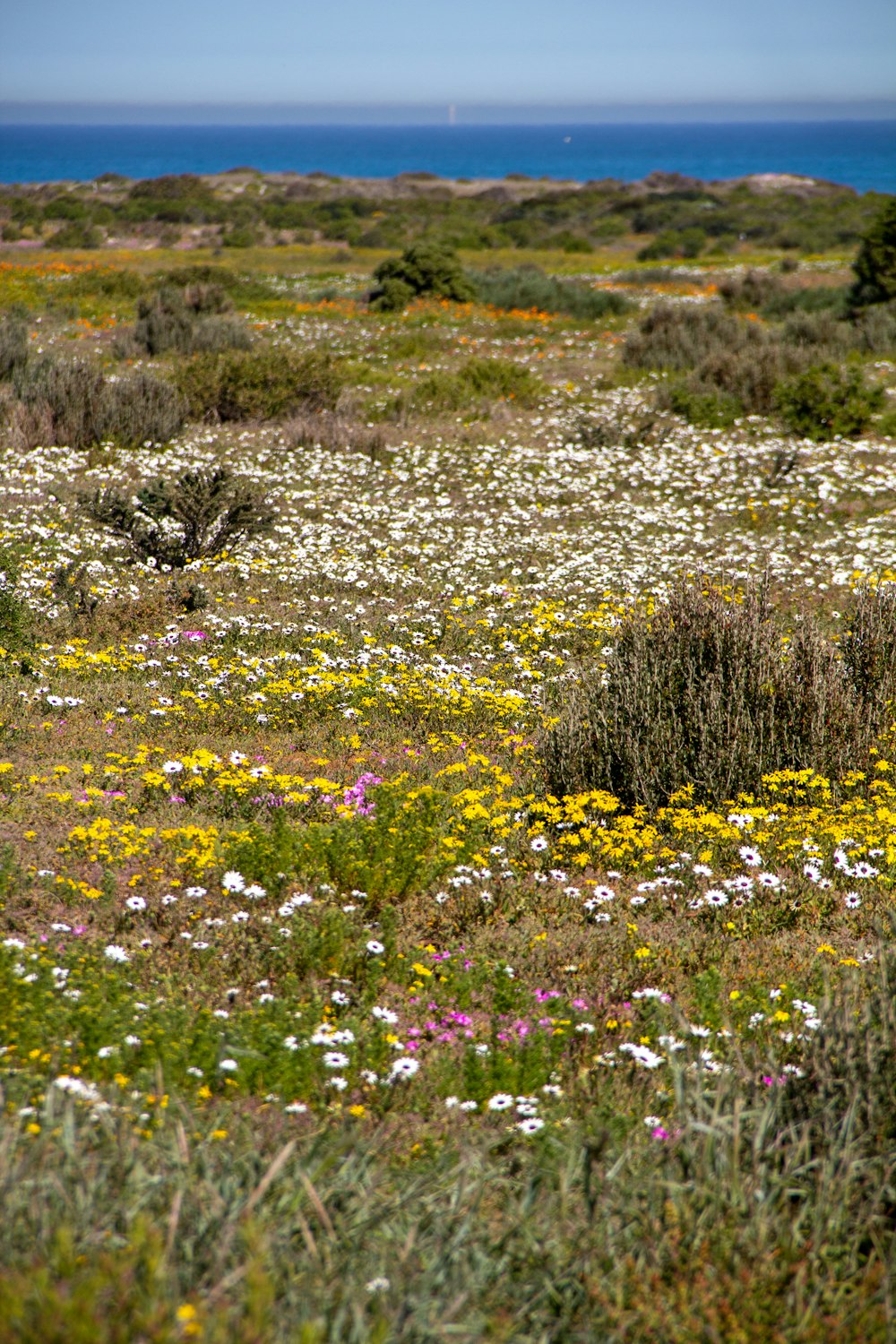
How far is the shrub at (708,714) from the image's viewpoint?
6.68 metres

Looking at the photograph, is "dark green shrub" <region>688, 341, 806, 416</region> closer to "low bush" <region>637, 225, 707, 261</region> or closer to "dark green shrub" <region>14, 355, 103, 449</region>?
"dark green shrub" <region>14, 355, 103, 449</region>

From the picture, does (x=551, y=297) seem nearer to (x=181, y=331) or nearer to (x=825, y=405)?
(x=181, y=331)

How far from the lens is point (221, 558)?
1100 cm

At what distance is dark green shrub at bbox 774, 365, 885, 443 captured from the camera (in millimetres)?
15953

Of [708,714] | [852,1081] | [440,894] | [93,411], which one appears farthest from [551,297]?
[852,1081]

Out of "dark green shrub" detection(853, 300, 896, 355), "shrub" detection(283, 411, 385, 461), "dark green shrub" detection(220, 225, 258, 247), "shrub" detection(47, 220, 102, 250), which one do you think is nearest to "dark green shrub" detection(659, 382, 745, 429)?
"shrub" detection(283, 411, 385, 461)

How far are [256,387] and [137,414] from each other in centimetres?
256

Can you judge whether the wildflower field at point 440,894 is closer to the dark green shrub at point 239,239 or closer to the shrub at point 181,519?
the shrub at point 181,519

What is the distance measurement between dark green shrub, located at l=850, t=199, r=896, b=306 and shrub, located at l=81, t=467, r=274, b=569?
19799 mm

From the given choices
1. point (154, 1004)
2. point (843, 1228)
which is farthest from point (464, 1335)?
point (154, 1004)

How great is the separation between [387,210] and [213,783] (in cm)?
6421

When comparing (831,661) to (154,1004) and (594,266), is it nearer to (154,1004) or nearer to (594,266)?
(154,1004)

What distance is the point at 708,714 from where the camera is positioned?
6.81 meters

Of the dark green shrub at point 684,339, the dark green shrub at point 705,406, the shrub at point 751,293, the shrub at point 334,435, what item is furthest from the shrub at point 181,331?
the shrub at point 751,293
